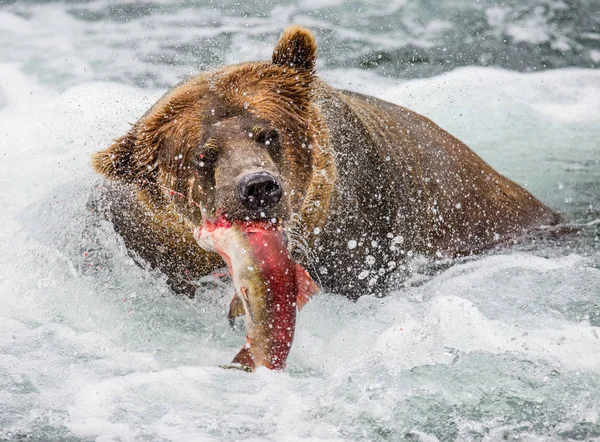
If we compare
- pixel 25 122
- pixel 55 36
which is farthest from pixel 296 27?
pixel 55 36

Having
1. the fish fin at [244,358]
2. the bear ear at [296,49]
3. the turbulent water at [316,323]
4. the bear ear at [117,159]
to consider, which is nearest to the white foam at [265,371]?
the turbulent water at [316,323]

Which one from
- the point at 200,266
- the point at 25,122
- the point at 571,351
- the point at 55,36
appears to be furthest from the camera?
the point at 55,36

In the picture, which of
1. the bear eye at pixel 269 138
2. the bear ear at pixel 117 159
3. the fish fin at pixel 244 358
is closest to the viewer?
the fish fin at pixel 244 358

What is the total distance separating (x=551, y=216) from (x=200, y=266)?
9.83 ft

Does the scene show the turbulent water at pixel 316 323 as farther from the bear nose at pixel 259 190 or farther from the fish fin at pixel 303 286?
the bear nose at pixel 259 190

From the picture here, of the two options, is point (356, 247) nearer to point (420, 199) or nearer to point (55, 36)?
point (420, 199)

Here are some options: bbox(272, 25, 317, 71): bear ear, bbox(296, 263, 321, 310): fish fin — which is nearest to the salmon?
bbox(296, 263, 321, 310): fish fin

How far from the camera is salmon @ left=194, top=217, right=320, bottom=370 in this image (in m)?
3.48

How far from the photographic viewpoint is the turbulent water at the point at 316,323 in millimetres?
3654

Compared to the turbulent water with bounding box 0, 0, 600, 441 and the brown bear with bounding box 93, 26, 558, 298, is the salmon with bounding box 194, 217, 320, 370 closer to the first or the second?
the brown bear with bounding box 93, 26, 558, 298

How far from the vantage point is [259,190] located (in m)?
3.73

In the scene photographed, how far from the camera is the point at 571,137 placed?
9.20 m

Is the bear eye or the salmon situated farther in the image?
the bear eye

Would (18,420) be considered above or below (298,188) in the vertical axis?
below
